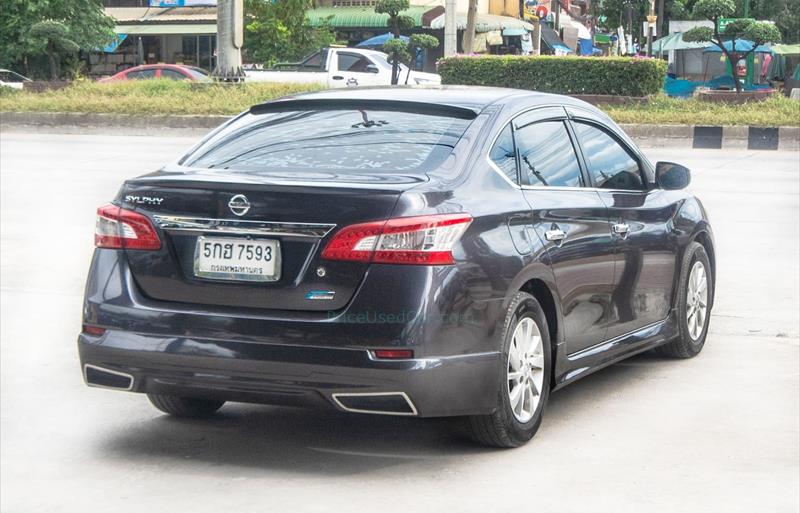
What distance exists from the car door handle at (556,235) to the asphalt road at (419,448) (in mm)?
762

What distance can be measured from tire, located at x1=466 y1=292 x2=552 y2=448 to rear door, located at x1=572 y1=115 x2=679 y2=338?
2.58 feet

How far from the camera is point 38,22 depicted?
43.3 meters

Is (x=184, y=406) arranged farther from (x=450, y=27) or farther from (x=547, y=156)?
(x=450, y=27)

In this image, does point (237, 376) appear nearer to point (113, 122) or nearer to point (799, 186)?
point (799, 186)

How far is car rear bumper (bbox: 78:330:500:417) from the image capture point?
4.78 m

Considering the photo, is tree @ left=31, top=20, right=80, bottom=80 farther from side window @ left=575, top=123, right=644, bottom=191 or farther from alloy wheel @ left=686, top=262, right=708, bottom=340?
side window @ left=575, top=123, right=644, bottom=191

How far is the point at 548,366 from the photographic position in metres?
5.51

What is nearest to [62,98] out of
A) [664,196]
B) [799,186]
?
[799,186]

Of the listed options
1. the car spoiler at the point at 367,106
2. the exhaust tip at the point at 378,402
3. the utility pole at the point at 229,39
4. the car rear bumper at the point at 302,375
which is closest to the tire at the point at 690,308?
the car spoiler at the point at 367,106

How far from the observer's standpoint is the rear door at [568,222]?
5598 millimetres

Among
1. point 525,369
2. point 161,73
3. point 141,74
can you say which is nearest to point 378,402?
point 525,369

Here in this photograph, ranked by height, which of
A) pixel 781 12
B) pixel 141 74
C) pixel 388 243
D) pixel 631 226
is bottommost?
pixel 141 74

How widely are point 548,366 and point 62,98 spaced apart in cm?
2372

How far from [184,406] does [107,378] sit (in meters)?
0.68
